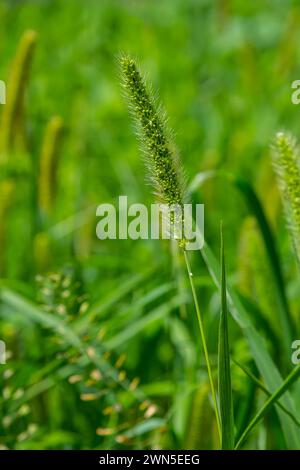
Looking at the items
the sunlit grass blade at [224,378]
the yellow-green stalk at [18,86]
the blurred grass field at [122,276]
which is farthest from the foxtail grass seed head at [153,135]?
the yellow-green stalk at [18,86]

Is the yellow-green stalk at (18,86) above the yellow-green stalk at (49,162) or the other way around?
above

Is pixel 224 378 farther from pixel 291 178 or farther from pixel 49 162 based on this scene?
pixel 49 162

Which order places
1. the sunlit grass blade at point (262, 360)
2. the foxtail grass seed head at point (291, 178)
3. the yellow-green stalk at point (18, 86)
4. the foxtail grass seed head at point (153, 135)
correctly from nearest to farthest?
the foxtail grass seed head at point (153, 135)
the foxtail grass seed head at point (291, 178)
the sunlit grass blade at point (262, 360)
the yellow-green stalk at point (18, 86)

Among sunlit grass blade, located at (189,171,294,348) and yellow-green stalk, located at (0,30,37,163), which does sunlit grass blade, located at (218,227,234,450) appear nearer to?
sunlit grass blade, located at (189,171,294,348)

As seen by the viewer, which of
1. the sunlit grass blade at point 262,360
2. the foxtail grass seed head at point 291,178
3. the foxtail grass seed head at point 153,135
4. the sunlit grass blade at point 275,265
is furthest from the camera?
the sunlit grass blade at point 275,265

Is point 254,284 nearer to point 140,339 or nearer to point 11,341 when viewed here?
point 140,339

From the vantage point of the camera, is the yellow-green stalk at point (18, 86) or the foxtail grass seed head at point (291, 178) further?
the yellow-green stalk at point (18, 86)

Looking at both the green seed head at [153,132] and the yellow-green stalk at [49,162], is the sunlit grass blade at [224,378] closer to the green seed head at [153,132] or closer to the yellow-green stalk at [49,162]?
the green seed head at [153,132]

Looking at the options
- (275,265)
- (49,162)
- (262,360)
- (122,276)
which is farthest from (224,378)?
(122,276)

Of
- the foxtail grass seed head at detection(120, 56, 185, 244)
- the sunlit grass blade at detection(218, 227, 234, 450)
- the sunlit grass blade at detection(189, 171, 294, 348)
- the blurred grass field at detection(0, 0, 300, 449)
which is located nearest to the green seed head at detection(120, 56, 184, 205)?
the foxtail grass seed head at detection(120, 56, 185, 244)
